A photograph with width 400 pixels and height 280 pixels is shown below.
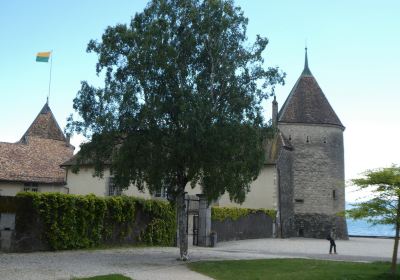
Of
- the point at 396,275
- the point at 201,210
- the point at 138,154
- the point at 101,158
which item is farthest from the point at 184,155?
the point at 201,210

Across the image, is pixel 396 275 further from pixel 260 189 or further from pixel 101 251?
pixel 260 189

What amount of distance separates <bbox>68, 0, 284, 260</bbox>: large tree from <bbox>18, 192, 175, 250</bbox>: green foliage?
2.64 m

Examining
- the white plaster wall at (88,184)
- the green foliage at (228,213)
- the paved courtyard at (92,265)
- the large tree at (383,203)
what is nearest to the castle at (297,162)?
the white plaster wall at (88,184)

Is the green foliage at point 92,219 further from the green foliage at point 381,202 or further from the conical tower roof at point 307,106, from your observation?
the conical tower roof at point 307,106

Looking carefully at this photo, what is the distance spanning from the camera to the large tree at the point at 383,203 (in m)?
14.1

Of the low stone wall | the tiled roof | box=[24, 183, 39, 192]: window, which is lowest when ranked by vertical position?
the low stone wall

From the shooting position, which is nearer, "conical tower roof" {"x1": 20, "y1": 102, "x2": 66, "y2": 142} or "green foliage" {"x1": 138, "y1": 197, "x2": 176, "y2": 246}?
"green foliage" {"x1": 138, "y1": 197, "x2": 176, "y2": 246}

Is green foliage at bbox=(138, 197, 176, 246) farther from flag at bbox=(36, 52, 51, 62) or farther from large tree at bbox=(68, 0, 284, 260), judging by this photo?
flag at bbox=(36, 52, 51, 62)

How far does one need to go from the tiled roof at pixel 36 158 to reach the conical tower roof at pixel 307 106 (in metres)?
20.2

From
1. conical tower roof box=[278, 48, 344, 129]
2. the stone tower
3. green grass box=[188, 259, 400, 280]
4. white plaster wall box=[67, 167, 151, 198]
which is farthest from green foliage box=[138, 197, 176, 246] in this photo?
conical tower roof box=[278, 48, 344, 129]

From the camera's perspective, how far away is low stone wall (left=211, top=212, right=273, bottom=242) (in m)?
30.6

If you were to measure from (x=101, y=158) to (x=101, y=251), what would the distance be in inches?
176

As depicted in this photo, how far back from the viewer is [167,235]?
26312mm

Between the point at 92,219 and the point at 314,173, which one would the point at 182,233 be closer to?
the point at 92,219
